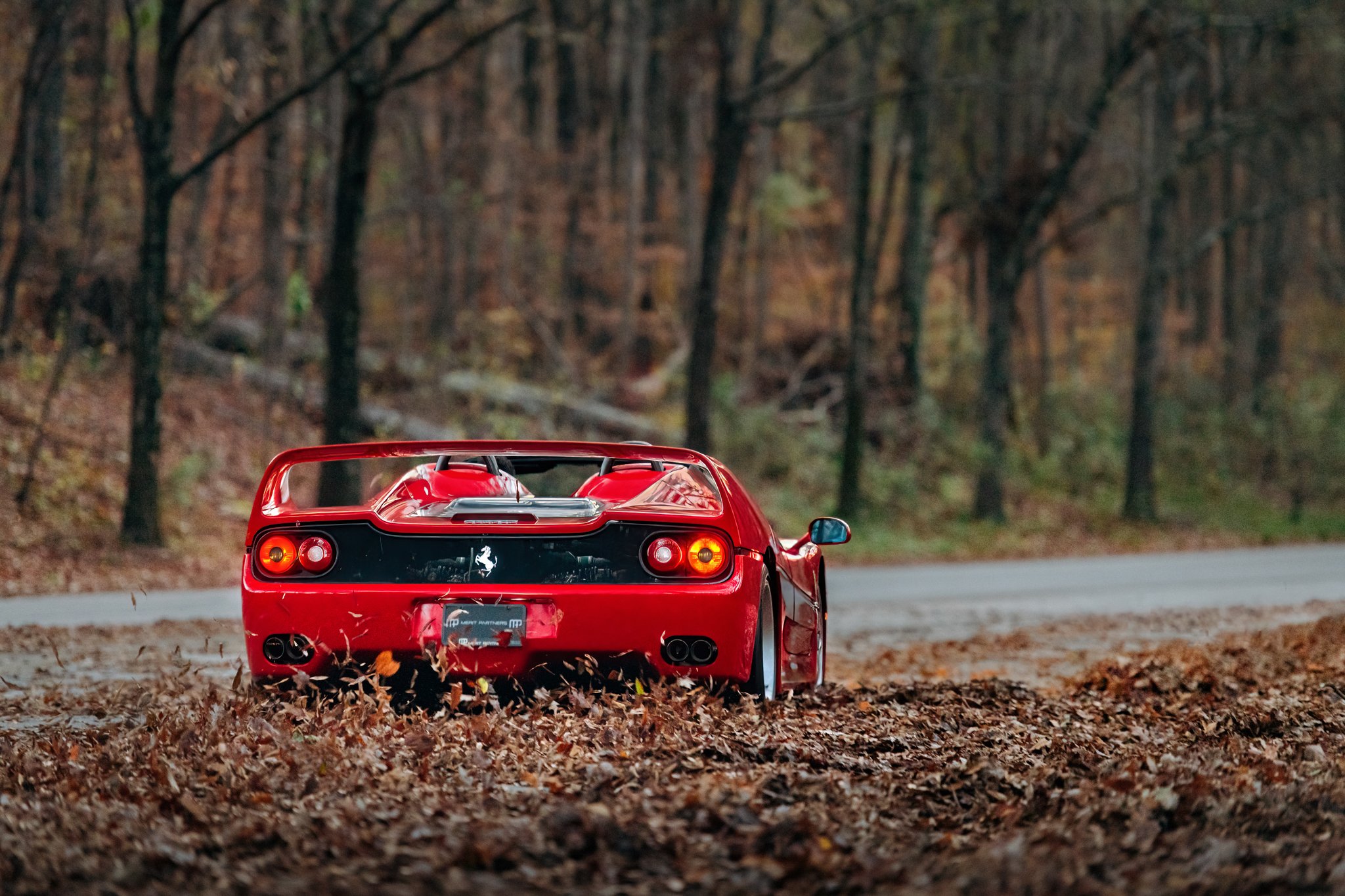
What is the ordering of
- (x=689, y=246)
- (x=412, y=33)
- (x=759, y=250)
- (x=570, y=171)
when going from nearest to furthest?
Result: 1. (x=412, y=33)
2. (x=689, y=246)
3. (x=570, y=171)
4. (x=759, y=250)

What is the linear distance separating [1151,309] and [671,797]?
1242 inches

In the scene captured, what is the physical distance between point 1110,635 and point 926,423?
76.1ft

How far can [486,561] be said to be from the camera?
720 centimetres

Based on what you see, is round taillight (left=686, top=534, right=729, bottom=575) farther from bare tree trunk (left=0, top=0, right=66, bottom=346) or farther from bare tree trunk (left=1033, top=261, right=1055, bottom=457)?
bare tree trunk (left=1033, top=261, right=1055, bottom=457)

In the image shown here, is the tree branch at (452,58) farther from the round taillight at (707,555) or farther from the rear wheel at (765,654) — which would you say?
the round taillight at (707,555)

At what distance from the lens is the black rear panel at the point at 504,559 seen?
283 inches

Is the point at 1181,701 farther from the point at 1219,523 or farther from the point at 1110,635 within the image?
the point at 1219,523

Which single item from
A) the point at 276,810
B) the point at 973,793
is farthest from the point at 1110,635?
the point at 276,810

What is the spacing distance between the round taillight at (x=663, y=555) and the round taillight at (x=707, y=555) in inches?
1.9

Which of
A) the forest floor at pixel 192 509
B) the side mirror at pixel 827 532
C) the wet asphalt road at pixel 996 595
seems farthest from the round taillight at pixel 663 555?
the forest floor at pixel 192 509

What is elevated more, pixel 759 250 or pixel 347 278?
pixel 759 250

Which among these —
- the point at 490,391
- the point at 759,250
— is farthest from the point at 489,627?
the point at 759,250

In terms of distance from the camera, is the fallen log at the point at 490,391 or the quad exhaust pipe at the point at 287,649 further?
the fallen log at the point at 490,391

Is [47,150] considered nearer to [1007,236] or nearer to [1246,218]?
[1007,236]
